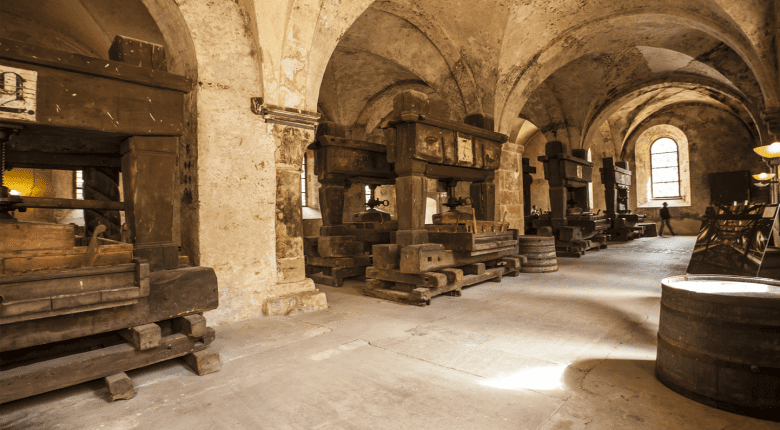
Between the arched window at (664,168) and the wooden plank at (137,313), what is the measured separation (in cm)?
2201

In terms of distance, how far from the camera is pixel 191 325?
2734mm

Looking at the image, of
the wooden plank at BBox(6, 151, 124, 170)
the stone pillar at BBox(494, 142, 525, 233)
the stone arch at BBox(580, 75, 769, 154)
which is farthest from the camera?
the stone arch at BBox(580, 75, 769, 154)

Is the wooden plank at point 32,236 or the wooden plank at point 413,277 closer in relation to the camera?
the wooden plank at point 32,236

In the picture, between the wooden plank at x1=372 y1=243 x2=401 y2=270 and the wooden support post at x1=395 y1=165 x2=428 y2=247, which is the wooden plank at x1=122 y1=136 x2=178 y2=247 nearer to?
the wooden plank at x1=372 y1=243 x2=401 y2=270

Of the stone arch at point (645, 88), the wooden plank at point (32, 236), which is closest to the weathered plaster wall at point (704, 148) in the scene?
the stone arch at point (645, 88)

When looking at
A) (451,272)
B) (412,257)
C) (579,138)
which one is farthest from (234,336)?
(579,138)

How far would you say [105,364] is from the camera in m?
2.42

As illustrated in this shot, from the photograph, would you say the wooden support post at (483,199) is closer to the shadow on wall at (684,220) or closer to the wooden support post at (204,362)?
the wooden support post at (204,362)

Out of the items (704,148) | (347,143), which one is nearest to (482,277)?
(347,143)

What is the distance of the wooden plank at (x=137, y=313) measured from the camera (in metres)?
2.15

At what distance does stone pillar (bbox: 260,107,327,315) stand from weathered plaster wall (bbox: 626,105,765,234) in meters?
19.5

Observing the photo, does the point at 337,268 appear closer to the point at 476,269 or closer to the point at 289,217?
the point at 289,217

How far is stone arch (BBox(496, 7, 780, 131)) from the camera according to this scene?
7.24m

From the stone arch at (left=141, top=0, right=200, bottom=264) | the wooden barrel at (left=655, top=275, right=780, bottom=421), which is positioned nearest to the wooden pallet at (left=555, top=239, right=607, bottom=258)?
the wooden barrel at (left=655, top=275, right=780, bottom=421)
